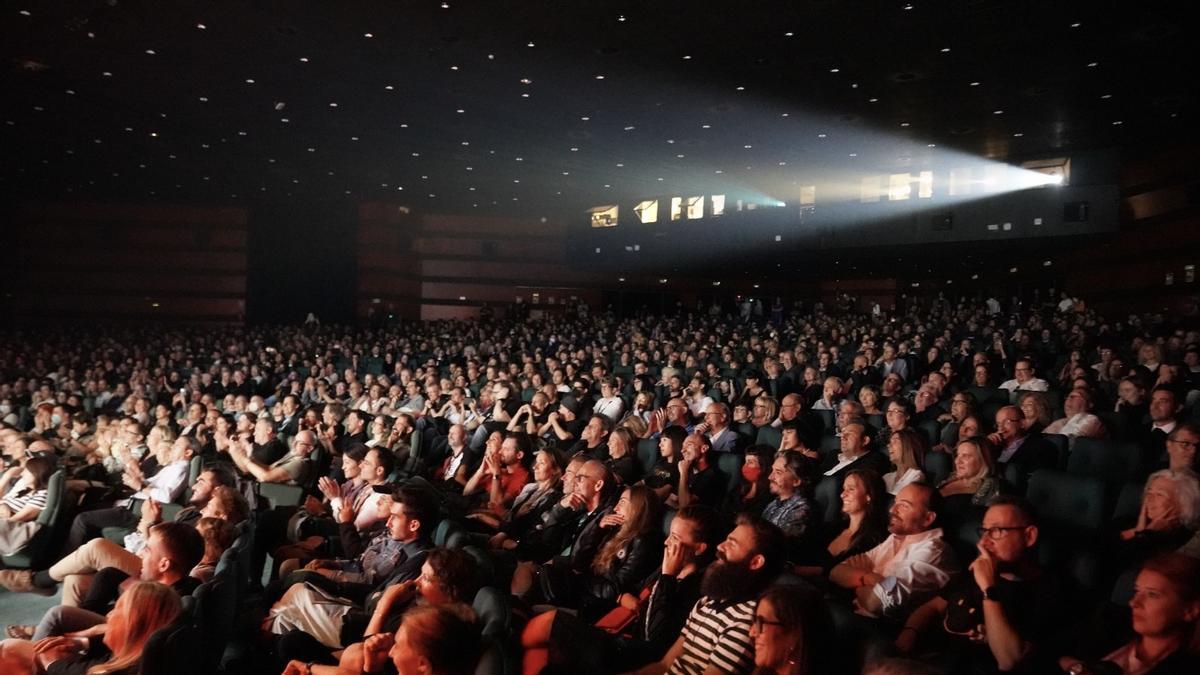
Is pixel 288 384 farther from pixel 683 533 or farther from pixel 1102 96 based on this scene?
pixel 1102 96

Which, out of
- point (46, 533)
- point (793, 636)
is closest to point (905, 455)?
point (793, 636)

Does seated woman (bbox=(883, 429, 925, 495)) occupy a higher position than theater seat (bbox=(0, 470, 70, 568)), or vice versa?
seated woman (bbox=(883, 429, 925, 495))

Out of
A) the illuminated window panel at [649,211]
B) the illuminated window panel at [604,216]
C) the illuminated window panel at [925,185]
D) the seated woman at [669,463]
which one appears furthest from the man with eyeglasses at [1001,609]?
the illuminated window panel at [604,216]

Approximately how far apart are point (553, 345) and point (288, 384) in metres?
4.14

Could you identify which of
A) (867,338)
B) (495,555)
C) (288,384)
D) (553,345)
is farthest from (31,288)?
(495,555)

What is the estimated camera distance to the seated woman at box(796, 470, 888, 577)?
2.81 metres

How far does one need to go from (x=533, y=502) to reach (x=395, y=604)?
152 cm

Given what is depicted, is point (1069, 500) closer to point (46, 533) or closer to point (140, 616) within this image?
point (140, 616)

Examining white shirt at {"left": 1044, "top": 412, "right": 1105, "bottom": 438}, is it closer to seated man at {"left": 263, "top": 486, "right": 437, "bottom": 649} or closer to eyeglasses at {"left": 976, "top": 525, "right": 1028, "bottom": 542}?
eyeglasses at {"left": 976, "top": 525, "right": 1028, "bottom": 542}

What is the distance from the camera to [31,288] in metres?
17.0

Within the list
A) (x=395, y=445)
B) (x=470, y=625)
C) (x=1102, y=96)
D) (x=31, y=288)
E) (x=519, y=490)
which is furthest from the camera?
(x=31, y=288)

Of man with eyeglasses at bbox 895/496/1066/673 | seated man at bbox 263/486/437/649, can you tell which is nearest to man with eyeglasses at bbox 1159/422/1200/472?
man with eyeglasses at bbox 895/496/1066/673

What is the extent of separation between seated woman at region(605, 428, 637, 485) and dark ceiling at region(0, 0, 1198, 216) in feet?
13.0

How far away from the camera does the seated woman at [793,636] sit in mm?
1720
